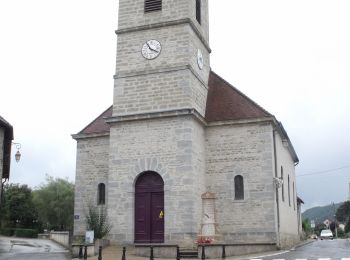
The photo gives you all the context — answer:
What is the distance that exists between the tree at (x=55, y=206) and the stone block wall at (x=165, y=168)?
3168cm

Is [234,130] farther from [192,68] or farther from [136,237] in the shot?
[136,237]

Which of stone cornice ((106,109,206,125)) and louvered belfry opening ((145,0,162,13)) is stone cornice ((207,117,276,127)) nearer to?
stone cornice ((106,109,206,125))

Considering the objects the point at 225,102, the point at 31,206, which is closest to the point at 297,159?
the point at 225,102

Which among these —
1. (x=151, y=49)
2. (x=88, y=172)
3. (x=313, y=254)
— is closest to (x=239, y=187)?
(x=313, y=254)

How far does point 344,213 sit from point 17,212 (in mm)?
58769

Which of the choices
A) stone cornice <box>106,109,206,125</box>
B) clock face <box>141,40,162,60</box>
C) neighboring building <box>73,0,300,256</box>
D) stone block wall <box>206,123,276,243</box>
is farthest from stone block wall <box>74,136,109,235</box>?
stone block wall <box>206,123,276,243</box>

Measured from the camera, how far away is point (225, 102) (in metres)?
26.3

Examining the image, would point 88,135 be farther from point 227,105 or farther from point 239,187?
point 239,187

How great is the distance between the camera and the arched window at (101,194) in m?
26.8

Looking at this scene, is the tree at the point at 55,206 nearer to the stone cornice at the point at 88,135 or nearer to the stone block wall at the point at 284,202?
the stone cornice at the point at 88,135

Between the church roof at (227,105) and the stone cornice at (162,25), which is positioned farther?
the church roof at (227,105)

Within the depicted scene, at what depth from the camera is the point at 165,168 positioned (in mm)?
23438

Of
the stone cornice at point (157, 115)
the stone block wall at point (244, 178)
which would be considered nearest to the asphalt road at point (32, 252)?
the stone cornice at point (157, 115)

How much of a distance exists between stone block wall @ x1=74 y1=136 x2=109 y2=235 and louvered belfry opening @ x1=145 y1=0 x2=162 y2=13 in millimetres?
7285
